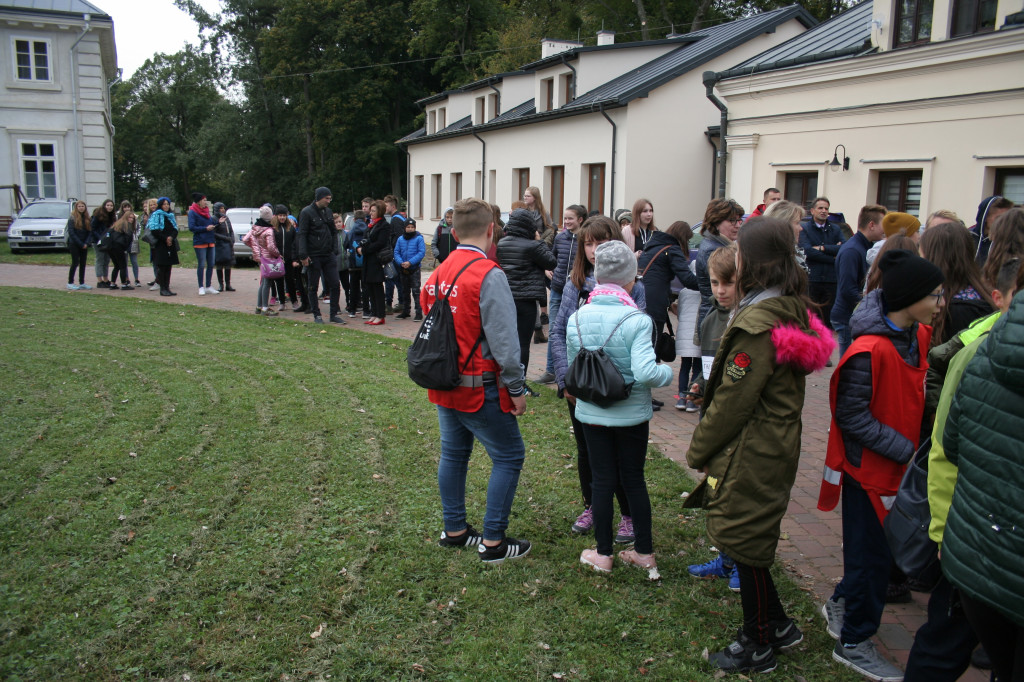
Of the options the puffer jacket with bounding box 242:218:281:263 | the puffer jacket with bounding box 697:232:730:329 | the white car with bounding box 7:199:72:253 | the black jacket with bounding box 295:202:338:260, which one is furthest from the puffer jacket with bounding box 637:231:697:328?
the white car with bounding box 7:199:72:253

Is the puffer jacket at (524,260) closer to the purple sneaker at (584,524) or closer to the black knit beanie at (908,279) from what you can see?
the purple sneaker at (584,524)

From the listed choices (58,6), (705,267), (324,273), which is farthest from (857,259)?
(58,6)

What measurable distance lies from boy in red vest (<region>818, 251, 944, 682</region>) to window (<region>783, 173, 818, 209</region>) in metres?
13.5

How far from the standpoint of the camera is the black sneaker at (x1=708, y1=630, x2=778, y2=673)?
3461 millimetres

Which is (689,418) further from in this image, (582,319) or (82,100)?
(82,100)

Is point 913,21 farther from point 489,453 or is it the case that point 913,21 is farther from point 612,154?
point 489,453

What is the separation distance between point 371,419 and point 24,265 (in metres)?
19.5

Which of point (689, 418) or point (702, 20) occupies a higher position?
point (702, 20)

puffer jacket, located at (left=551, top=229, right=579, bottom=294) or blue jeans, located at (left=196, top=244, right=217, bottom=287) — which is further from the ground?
puffer jacket, located at (left=551, top=229, right=579, bottom=294)

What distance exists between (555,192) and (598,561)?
22622 mm

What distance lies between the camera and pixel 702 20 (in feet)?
126

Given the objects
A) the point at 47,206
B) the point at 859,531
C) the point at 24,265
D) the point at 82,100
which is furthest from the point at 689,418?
the point at 82,100

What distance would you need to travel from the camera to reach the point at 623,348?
4078 millimetres

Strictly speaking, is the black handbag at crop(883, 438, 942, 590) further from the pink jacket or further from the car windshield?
the car windshield
